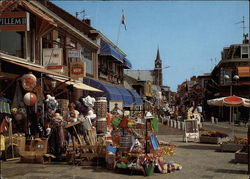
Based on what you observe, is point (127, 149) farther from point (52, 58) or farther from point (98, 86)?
Result: point (98, 86)

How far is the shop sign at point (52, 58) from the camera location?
15.4m

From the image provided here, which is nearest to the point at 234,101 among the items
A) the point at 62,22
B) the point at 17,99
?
the point at 17,99

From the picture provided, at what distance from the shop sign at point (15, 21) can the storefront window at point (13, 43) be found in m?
1.85

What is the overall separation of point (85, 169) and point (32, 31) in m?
Result: 8.40

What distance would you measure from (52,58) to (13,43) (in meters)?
2.04

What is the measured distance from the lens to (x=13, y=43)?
14148mm

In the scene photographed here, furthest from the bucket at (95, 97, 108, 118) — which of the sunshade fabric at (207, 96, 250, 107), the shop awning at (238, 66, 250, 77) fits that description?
the shop awning at (238, 66, 250, 77)

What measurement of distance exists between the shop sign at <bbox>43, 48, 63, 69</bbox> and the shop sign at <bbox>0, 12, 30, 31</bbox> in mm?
3357

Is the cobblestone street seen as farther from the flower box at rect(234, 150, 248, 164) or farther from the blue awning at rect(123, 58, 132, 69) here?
the blue awning at rect(123, 58, 132, 69)

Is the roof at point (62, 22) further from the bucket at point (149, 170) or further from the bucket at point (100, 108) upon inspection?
the bucket at point (149, 170)

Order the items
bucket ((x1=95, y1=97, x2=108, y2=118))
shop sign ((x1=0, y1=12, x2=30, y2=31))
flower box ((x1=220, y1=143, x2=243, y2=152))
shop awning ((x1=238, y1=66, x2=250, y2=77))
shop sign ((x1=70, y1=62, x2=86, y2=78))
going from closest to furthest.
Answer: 1. shop sign ((x1=0, y1=12, x2=30, y2=31))
2. flower box ((x1=220, y1=143, x2=243, y2=152))
3. bucket ((x1=95, y1=97, x2=108, y2=118))
4. shop sign ((x1=70, y1=62, x2=86, y2=78))
5. shop awning ((x1=238, y1=66, x2=250, y2=77))

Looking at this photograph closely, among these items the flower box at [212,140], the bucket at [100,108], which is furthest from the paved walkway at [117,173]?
the bucket at [100,108]

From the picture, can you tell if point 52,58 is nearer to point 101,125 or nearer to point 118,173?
point 101,125

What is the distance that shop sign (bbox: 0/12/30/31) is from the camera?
1195cm
